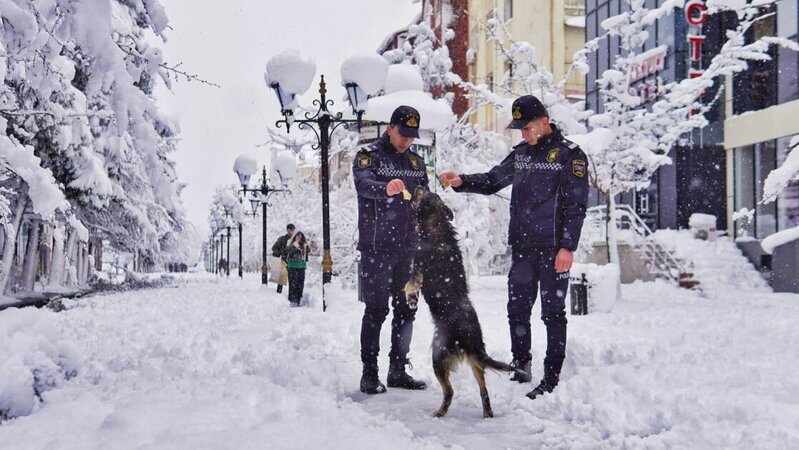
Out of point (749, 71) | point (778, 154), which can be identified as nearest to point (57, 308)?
point (778, 154)

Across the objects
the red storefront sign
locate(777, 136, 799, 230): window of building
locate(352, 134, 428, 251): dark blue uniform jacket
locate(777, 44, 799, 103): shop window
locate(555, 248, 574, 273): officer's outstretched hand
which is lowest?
locate(555, 248, 574, 273): officer's outstretched hand

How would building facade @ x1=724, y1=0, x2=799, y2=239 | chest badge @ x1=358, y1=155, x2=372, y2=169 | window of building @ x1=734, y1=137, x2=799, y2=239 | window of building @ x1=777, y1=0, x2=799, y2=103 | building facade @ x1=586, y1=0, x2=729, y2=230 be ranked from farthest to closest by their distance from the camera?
building facade @ x1=586, y1=0, x2=729, y2=230 < window of building @ x1=734, y1=137, x2=799, y2=239 < building facade @ x1=724, y1=0, x2=799, y2=239 < window of building @ x1=777, y1=0, x2=799, y2=103 < chest badge @ x1=358, y1=155, x2=372, y2=169

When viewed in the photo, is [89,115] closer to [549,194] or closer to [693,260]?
[549,194]

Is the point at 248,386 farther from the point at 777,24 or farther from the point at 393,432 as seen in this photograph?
the point at 777,24

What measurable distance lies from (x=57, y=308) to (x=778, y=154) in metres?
21.8

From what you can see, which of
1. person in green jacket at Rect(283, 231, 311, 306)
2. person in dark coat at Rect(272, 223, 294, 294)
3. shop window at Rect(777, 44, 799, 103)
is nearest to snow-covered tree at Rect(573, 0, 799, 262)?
person in green jacket at Rect(283, 231, 311, 306)

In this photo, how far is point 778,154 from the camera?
22.5m

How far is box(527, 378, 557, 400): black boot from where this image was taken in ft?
14.9

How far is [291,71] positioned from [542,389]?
7804 millimetres

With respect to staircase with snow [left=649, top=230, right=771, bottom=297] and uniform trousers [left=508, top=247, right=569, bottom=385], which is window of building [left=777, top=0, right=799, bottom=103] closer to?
staircase with snow [left=649, top=230, right=771, bottom=297]

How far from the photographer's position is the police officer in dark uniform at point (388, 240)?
16.2 ft

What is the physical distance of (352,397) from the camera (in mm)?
4734

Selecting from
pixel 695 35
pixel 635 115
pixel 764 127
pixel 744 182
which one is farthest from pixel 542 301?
pixel 695 35

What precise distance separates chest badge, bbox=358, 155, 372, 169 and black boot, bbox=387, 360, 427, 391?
4.91ft
